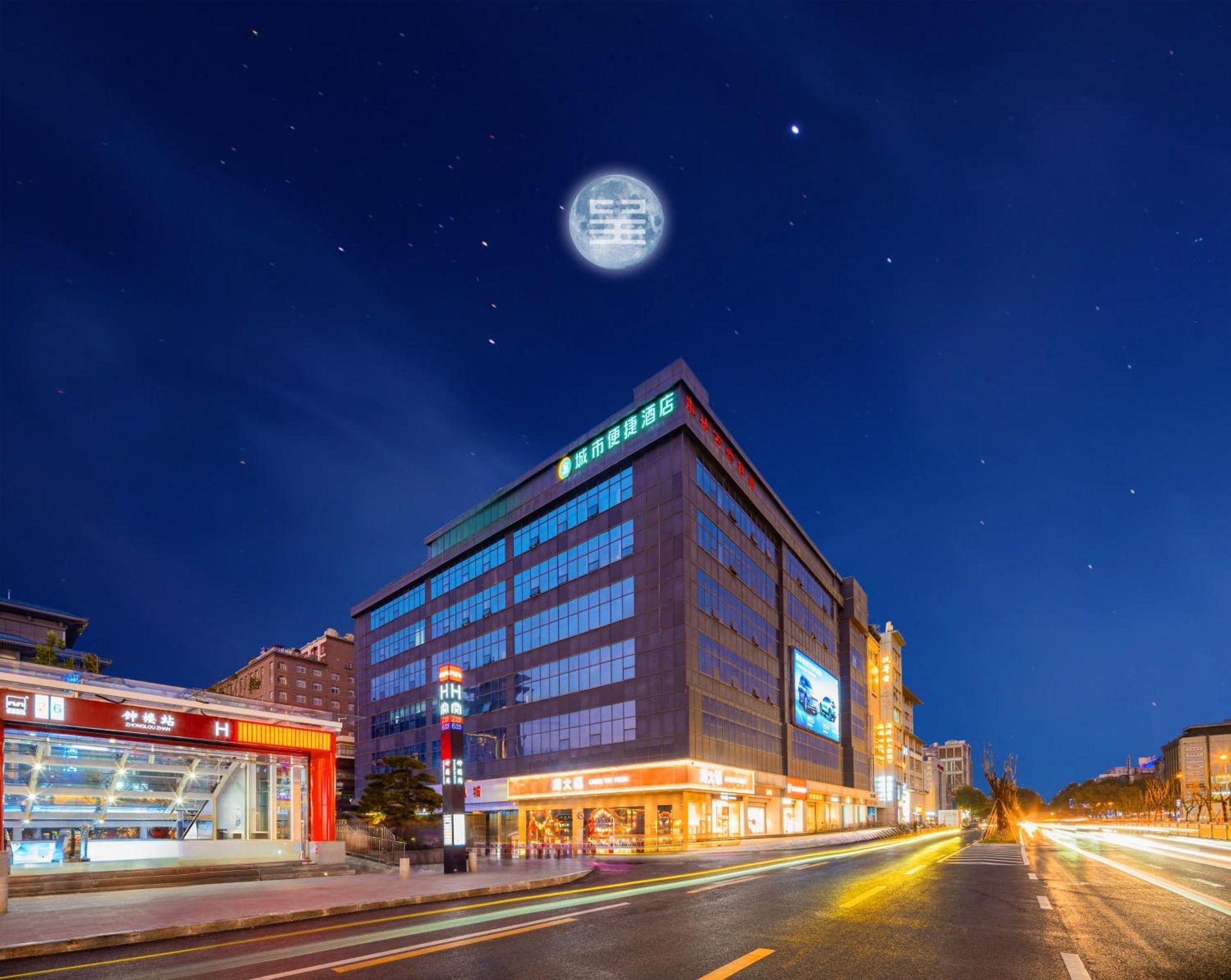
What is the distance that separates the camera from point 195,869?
1013 inches

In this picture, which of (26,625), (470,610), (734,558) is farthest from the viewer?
(26,625)

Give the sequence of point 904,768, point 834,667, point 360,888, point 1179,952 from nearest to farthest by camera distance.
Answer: point 1179,952
point 360,888
point 834,667
point 904,768

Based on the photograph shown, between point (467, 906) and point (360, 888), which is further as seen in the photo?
point (360, 888)

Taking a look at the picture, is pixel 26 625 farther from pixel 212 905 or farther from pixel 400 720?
pixel 212 905

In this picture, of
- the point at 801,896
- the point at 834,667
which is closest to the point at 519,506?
the point at 834,667

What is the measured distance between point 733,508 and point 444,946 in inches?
2255

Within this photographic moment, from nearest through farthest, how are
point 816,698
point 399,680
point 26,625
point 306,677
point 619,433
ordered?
point 619,433 < point 816,698 < point 399,680 < point 26,625 < point 306,677

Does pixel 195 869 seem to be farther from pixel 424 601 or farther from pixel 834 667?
pixel 834 667

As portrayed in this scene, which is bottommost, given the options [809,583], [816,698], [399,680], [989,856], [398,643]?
[989,856]

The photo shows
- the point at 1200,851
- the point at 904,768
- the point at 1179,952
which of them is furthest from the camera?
the point at 904,768

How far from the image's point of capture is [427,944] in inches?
466

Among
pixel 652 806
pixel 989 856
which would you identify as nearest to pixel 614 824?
pixel 652 806

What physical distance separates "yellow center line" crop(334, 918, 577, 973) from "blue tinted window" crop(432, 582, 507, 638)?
198 feet

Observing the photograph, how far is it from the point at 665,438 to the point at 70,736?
132ft
